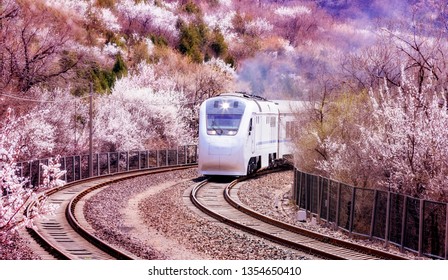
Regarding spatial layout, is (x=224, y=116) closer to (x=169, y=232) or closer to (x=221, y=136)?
(x=221, y=136)

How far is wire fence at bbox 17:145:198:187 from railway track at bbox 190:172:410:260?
7.12 m

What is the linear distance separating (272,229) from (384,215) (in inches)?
105

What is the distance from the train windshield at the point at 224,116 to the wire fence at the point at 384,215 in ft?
21.5

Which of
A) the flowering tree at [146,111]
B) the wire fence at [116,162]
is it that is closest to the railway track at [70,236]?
the wire fence at [116,162]

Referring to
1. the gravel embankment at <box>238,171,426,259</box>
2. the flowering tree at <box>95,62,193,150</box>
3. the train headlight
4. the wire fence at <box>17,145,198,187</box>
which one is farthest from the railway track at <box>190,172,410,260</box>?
the flowering tree at <box>95,62,193,150</box>

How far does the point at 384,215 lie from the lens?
17.4 meters

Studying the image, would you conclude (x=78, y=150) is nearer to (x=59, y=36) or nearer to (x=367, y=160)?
(x=59, y=36)

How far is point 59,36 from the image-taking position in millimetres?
40219

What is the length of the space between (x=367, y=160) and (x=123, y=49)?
25542 millimetres

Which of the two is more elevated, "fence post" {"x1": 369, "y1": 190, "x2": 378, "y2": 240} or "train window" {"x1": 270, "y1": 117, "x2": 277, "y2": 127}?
"train window" {"x1": 270, "y1": 117, "x2": 277, "y2": 127}

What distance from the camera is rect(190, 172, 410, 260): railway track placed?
15.2 metres

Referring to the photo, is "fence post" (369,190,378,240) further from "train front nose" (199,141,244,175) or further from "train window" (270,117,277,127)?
"train window" (270,117,277,127)

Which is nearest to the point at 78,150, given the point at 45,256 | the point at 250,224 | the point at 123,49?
the point at 123,49

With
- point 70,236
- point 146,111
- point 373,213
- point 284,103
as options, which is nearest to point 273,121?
point 284,103
